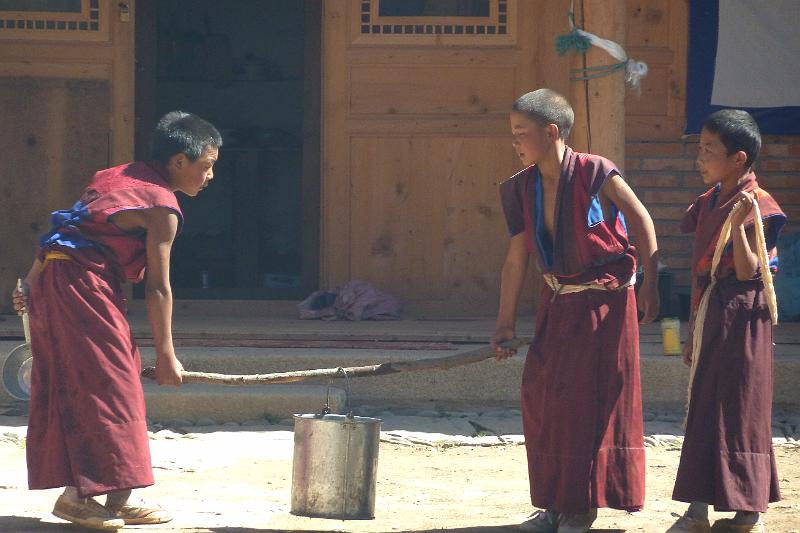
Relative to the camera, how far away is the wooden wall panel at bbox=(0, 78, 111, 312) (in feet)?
27.7

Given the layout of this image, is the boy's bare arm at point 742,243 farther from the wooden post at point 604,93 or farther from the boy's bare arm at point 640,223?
the wooden post at point 604,93

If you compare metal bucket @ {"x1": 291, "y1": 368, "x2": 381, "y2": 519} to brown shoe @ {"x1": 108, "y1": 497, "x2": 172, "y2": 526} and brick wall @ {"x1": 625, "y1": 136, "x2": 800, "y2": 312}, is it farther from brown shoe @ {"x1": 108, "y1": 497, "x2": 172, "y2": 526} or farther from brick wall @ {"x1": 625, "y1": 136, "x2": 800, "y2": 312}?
brick wall @ {"x1": 625, "y1": 136, "x2": 800, "y2": 312}

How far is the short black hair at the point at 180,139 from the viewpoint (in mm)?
4691

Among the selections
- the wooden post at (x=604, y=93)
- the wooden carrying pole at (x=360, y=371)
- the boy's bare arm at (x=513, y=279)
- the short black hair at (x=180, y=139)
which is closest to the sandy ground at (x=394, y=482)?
the wooden carrying pole at (x=360, y=371)

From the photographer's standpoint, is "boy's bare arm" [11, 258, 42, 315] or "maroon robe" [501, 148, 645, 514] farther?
"boy's bare arm" [11, 258, 42, 315]

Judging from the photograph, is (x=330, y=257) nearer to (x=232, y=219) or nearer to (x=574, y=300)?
(x=232, y=219)

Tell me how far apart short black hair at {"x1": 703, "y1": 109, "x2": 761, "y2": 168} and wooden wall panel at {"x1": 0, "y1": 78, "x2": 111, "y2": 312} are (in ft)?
15.8

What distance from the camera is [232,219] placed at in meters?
9.82

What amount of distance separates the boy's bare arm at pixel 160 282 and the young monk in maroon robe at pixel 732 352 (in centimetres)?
179

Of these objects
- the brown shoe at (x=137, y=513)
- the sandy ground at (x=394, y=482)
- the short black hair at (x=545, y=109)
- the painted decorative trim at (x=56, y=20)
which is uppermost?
the painted decorative trim at (x=56, y=20)

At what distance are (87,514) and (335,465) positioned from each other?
86 cm

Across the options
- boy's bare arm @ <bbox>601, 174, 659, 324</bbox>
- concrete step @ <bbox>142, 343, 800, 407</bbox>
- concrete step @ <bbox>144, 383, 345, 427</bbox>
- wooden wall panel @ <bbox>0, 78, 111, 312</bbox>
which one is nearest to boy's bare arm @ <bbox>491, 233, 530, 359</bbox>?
boy's bare arm @ <bbox>601, 174, 659, 324</bbox>

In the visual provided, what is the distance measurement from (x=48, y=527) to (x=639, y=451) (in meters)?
2.06

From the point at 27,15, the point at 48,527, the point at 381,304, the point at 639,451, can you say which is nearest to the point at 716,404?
the point at 639,451
